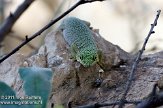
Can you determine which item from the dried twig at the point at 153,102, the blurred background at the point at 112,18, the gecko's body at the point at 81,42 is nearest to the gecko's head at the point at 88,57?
the gecko's body at the point at 81,42

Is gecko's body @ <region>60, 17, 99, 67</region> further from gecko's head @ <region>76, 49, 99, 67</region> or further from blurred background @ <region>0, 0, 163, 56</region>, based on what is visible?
blurred background @ <region>0, 0, 163, 56</region>

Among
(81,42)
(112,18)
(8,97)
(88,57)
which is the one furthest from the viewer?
(112,18)

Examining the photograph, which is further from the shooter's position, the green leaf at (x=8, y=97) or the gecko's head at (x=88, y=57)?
the gecko's head at (x=88, y=57)

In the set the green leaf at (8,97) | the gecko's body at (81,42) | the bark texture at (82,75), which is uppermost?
the gecko's body at (81,42)

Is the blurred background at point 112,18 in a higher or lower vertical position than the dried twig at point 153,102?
higher

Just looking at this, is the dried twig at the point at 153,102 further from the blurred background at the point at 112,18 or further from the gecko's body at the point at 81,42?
the blurred background at the point at 112,18

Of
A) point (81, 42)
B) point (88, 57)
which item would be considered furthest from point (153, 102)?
point (81, 42)

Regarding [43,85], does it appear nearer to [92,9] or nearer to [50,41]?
[50,41]

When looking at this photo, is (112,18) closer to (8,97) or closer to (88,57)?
(88,57)
